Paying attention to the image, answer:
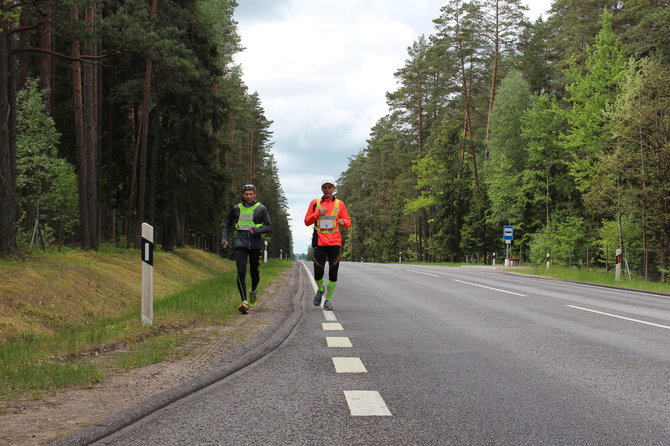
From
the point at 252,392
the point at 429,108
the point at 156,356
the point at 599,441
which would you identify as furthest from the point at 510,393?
the point at 429,108

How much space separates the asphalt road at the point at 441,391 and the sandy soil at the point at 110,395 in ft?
1.16

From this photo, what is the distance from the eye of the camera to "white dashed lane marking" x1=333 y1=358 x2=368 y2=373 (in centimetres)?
552

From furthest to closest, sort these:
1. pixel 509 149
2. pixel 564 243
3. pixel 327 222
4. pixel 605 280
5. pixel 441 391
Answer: pixel 509 149 → pixel 564 243 → pixel 605 280 → pixel 327 222 → pixel 441 391

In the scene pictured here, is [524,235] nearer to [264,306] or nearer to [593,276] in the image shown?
[593,276]

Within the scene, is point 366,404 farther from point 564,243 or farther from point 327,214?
point 564,243

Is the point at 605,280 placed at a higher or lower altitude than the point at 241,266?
lower

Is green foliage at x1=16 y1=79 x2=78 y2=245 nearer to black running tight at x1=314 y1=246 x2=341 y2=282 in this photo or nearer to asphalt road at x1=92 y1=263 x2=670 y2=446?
black running tight at x1=314 y1=246 x2=341 y2=282

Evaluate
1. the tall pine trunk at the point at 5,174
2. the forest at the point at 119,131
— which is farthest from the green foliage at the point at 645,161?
the tall pine trunk at the point at 5,174

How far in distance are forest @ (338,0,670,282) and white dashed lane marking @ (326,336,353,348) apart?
21.0 m

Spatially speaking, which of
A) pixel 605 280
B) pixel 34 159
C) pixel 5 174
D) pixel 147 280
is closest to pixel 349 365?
pixel 147 280

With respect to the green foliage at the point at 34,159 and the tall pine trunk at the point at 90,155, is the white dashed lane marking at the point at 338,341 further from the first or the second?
the green foliage at the point at 34,159

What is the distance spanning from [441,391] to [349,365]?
1.22 meters

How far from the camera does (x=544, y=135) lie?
137 feet

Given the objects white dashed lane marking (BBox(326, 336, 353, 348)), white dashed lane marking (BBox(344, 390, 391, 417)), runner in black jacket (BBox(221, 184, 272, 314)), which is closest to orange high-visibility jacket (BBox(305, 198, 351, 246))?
runner in black jacket (BBox(221, 184, 272, 314))
